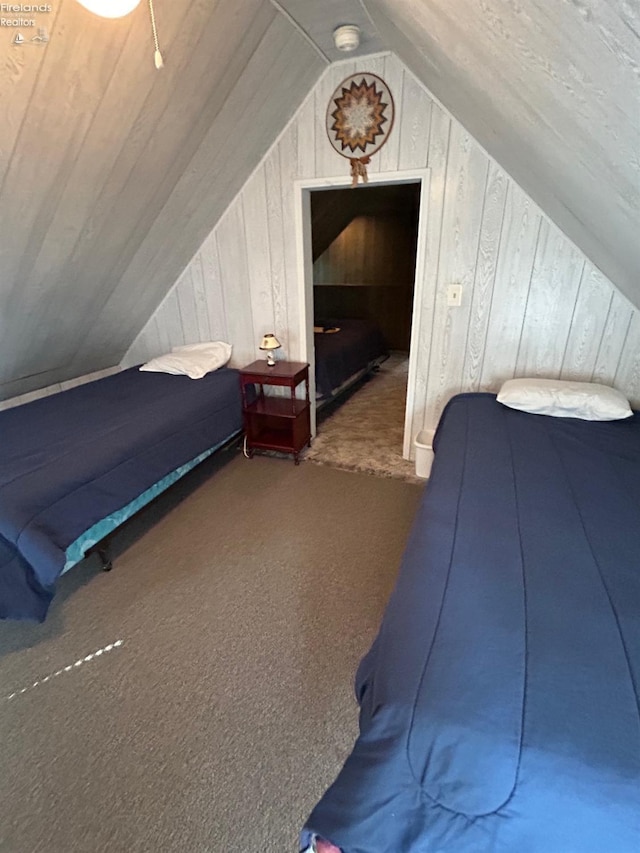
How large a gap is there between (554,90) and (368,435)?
104 inches

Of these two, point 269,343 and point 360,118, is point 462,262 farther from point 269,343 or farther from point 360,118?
point 269,343

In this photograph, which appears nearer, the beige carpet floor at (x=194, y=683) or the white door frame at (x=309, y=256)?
the beige carpet floor at (x=194, y=683)

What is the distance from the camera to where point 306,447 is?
3.25 m

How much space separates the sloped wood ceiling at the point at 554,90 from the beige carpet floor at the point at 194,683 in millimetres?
1665

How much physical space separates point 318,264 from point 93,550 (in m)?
5.25

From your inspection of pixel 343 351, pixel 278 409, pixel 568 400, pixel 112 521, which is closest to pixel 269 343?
pixel 278 409

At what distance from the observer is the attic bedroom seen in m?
0.82

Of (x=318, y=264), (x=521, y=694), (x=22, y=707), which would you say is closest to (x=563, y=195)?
(x=521, y=694)

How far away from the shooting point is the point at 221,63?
76.9 inches

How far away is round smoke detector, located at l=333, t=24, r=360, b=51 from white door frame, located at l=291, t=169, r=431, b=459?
1.96ft

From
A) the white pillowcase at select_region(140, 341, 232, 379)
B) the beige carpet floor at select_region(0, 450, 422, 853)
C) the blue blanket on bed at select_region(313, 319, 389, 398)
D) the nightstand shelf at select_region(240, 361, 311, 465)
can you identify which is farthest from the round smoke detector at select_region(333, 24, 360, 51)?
the beige carpet floor at select_region(0, 450, 422, 853)

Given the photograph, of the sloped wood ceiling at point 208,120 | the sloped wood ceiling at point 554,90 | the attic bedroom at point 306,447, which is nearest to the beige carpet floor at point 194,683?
the attic bedroom at point 306,447

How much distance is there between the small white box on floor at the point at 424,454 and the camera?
272 centimetres

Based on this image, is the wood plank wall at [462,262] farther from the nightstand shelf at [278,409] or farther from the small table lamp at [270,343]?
the nightstand shelf at [278,409]
